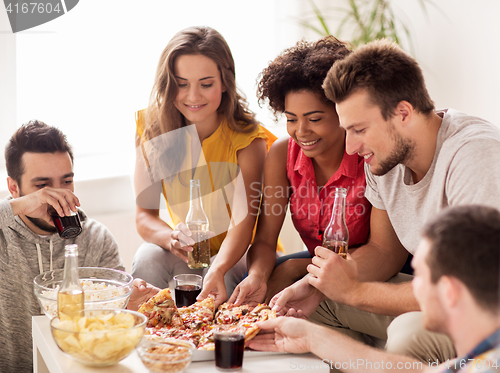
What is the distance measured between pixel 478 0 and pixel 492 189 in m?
1.65

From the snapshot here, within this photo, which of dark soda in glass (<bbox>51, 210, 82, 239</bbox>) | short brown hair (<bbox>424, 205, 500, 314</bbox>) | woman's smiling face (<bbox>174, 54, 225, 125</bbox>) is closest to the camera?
short brown hair (<bbox>424, 205, 500, 314</bbox>)

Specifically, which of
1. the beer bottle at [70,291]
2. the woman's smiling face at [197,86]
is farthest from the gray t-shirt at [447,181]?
the beer bottle at [70,291]

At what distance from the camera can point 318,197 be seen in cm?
204

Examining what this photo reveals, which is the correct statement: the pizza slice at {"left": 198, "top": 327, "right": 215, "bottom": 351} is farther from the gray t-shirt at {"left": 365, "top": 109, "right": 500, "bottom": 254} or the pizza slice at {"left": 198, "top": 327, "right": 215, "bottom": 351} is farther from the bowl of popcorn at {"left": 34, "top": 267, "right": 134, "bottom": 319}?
the gray t-shirt at {"left": 365, "top": 109, "right": 500, "bottom": 254}

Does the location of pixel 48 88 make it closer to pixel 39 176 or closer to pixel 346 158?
pixel 39 176

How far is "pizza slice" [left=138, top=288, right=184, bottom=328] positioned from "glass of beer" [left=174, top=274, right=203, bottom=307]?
14 cm

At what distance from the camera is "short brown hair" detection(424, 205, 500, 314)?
792 mm

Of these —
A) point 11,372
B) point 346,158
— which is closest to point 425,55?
point 346,158

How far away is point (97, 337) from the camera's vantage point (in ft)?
3.57

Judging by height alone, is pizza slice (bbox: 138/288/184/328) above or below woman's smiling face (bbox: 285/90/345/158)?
below

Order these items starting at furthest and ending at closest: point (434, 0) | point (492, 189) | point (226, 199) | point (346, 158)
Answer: point (434, 0) < point (226, 199) < point (346, 158) < point (492, 189)

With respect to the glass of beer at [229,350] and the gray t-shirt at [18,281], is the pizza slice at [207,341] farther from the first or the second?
the gray t-shirt at [18,281]

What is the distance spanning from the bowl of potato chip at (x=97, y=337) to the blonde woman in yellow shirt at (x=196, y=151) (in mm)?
898

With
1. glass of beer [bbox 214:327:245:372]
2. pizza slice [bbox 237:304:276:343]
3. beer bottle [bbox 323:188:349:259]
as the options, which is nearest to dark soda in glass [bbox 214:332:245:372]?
glass of beer [bbox 214:327:245:372]
